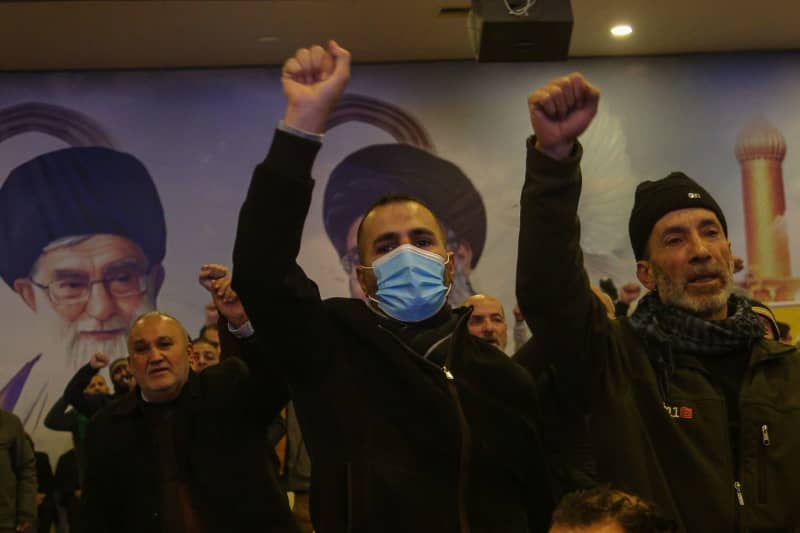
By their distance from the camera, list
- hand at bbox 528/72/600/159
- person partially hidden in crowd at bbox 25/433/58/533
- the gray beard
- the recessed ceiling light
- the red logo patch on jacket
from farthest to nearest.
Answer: the recessed ceiling light
person partially hidden in crowd at bbox 25/433/58/533
the gray beard
the red logo patch on jacket
hand at bbox 528/72/600/159

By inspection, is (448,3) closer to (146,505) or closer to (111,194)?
(111,194)

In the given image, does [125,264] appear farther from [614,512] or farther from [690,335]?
→ [614,512]

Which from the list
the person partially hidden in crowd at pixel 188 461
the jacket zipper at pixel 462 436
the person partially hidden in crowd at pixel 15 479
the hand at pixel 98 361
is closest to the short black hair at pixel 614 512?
the jacket zipper at pixel 462 436

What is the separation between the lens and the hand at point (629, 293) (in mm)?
8320

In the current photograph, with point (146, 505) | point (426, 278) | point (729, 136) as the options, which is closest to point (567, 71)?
point (729, 136)

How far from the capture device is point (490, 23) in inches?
106

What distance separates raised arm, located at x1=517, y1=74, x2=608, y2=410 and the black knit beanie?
349 mm

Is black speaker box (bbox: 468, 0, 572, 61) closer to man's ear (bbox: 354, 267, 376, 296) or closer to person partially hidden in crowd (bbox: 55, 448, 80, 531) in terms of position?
man's ear (bbox: 354, 267, 376, 296)

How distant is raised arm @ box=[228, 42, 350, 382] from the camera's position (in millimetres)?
2160

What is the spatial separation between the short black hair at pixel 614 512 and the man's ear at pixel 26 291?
7.49 meters

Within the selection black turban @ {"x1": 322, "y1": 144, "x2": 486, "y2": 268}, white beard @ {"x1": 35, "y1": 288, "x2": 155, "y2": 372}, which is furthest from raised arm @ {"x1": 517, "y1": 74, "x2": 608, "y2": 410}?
white beard @ {"x1": 35, "y1": 288, "x2": 155, "y2": 372}

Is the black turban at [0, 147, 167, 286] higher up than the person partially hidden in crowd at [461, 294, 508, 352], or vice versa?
the black turban at [0, 147, 167, 286]

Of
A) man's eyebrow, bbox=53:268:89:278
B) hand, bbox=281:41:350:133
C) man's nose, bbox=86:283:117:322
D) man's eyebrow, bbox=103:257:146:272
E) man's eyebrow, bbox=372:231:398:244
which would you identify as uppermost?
man's eyebrow, bbox=103:257:146:272

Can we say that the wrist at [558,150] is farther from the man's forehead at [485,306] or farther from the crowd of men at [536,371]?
the man's forehead at [485,306]
